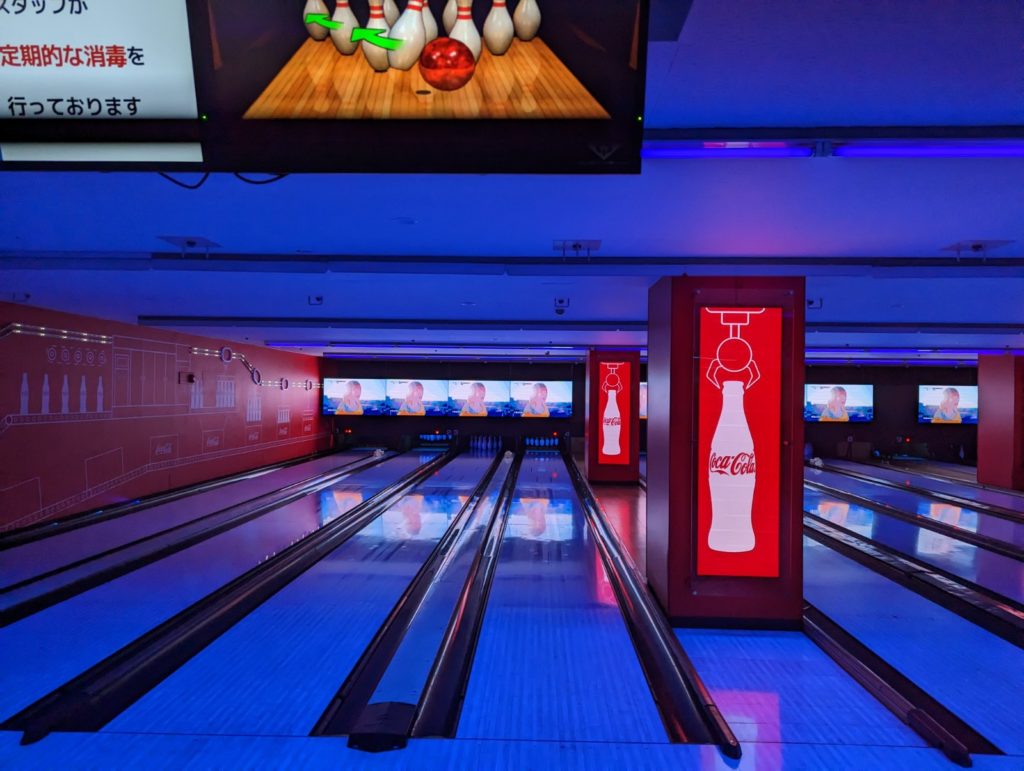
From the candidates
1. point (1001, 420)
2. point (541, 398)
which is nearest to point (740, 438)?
point (1001, 420)

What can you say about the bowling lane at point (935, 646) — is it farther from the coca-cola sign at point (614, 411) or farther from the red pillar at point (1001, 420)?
the red pillar at point (1001, 420)

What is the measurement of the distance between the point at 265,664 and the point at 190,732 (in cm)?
65

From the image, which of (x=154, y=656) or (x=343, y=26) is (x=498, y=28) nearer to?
(x=343, y=26)

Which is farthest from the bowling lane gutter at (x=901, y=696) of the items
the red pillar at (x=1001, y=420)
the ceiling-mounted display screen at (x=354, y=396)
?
the ceiling-mounted display screen at (x=354, y=396)

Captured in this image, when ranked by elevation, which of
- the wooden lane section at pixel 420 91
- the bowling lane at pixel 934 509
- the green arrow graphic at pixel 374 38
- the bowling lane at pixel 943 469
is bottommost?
the bowling lane at pixel 943 469

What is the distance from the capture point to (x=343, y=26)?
1.26 m

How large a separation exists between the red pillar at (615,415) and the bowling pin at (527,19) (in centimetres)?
853

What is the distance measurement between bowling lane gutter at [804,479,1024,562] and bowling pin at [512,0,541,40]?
6.40 metres

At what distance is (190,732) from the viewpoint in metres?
2.58

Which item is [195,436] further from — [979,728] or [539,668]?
[979,728]

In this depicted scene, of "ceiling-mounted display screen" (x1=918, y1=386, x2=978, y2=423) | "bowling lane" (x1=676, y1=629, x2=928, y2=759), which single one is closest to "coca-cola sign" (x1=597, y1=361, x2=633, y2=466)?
"bowling lane" (x1=676, y1=629, x2=928, y2=759)

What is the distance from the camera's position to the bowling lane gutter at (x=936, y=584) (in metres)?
3.99

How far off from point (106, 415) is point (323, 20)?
746 cm

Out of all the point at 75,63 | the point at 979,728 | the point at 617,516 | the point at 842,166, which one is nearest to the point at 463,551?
the point at 617,516
